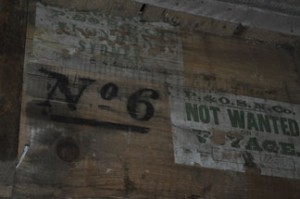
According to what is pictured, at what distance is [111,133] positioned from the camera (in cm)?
202

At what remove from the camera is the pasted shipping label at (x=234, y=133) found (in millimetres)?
2102

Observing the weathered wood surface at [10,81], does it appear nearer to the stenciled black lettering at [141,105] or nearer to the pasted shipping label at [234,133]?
the stenciled black lettering at [141,105]

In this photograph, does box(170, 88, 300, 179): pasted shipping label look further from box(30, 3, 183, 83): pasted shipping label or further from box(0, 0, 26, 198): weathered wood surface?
box(0, 0, 26, 198): weathered wood surface

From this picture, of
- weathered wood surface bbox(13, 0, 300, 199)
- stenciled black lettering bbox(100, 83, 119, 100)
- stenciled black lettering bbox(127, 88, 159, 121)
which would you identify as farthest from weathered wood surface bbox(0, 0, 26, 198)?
stenciled black lettering bbox(127, 88, 159, 121)

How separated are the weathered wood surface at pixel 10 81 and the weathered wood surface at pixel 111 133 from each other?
29mm

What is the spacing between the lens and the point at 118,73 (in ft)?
7.08

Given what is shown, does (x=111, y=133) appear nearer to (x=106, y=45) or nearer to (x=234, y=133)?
(x=106, y=45)

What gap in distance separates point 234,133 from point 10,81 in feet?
2.96

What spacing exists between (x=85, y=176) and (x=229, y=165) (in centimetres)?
57

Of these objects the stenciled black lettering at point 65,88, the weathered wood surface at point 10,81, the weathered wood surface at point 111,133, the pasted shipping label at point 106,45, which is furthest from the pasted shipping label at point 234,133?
the weathered wood surface at point 10,81

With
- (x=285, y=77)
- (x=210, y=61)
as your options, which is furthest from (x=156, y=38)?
(x=285, y=77)

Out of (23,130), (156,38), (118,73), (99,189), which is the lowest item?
(99,189)

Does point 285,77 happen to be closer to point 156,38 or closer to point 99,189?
point 156,38

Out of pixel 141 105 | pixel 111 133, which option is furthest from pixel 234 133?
pixel 111 133
